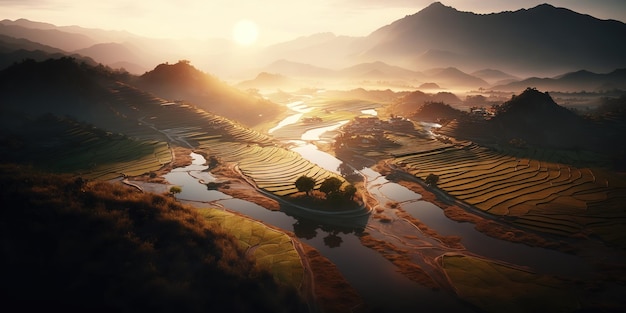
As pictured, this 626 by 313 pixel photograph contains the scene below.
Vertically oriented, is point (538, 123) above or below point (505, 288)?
above

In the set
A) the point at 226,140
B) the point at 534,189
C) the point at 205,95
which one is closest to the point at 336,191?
the point at 534,189

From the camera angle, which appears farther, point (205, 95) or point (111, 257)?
point (205, 95)

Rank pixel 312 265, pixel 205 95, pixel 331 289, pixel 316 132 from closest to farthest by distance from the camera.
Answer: pixel 331 289
pixel 312 265
pixel 316 132
pixel 205 95

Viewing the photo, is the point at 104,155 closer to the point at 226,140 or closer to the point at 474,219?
the point at 226,140

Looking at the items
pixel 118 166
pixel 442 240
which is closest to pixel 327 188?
pixel 442 240

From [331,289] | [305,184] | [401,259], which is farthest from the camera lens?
[305,184]

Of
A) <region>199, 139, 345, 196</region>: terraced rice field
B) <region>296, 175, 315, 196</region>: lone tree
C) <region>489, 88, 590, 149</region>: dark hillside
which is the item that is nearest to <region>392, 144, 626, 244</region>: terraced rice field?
<region>199, 139, 345, 196</region>: terraced rice field

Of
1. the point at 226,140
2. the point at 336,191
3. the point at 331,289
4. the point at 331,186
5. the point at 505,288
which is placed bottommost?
the point at 331,289
